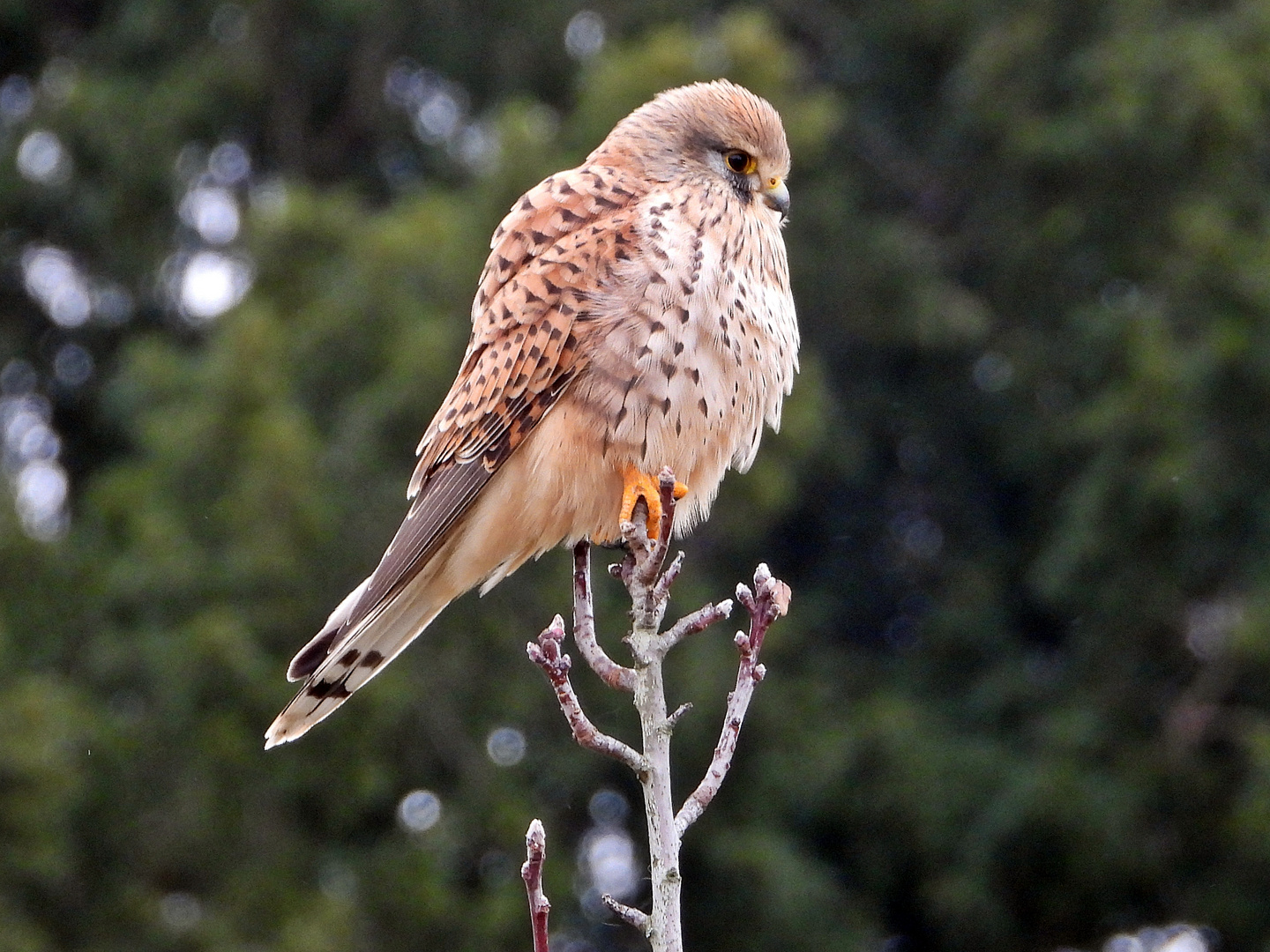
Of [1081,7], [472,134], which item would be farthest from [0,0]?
[1081,7]

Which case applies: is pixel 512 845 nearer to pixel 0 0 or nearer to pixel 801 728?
pixel 801 728

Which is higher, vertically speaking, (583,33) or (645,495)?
(583,33)

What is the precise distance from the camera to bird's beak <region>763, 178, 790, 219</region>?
3.38m

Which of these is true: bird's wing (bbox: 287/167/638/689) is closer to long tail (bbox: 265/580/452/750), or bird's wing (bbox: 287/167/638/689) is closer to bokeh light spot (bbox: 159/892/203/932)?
long tail (bbox: 265/580/452/750)

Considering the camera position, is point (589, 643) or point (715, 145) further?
point (715, 145)

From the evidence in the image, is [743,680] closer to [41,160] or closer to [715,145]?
[715,145]

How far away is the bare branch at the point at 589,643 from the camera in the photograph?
2377 millimetres

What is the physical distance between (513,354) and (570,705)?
108cm

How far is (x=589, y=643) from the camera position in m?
2.43

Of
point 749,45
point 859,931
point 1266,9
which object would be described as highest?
point 1266,9

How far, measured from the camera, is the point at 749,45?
8.27 metres

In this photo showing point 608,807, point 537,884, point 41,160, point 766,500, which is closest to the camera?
point 537,884

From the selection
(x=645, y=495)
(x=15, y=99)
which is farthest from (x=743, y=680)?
(x=15, y=99)

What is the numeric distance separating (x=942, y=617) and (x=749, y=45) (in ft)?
12.6
